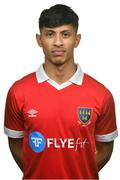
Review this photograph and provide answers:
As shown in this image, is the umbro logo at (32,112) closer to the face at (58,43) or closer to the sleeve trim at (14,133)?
the sleeve trim at (14,133)

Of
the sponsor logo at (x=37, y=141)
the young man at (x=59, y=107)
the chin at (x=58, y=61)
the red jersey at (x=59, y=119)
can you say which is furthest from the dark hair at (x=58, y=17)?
the sponsor logo at (x=37, y=141)

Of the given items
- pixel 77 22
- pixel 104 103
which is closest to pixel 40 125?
pixel 104 103

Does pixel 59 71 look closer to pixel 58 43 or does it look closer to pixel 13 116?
pixel 58 43

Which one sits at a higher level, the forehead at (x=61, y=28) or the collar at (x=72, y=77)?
the forehead at (x=61, y=28)

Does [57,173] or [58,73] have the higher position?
[58,73]

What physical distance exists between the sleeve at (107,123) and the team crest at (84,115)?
0.42 feet

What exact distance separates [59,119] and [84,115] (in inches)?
7.9

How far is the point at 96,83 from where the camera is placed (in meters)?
4.97

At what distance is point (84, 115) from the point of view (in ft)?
15.9

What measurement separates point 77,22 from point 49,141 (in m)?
0.94

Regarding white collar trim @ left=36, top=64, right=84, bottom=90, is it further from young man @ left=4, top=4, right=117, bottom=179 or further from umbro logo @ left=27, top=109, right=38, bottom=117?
umbro logo @ left=27, top=109, right=38, bottom=117

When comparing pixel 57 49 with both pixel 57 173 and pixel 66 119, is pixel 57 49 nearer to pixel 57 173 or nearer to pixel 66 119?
pixel 66 119

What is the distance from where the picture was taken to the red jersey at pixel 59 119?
481 centimetres

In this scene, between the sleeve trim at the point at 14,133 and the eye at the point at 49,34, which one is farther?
the sleeve trim at the point at 14,133
